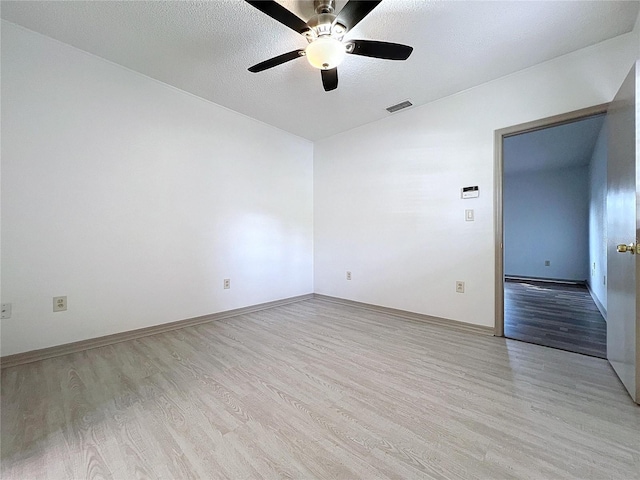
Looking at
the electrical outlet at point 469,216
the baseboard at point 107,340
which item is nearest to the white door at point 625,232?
the electrical outlet at point 469,216

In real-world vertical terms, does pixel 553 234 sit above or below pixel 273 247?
above

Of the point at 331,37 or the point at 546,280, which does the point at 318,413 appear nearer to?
the point at 331,37

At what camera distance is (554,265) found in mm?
5824

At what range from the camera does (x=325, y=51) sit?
1674 mm

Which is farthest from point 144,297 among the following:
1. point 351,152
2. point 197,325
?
point 351,152

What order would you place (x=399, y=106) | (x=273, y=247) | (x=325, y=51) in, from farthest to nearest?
(x=273, y=247)
(x=399, y=106)
(x=325, y=51)

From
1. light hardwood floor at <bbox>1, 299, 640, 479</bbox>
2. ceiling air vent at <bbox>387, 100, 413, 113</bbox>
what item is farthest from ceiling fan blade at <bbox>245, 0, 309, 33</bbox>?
light hardwood floor at <bbox>1, 299, 640, 479</bbox>

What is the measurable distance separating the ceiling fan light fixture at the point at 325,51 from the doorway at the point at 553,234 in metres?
1.82

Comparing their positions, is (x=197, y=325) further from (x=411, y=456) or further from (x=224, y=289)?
(x=411, y=456)

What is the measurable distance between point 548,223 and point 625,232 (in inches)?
218

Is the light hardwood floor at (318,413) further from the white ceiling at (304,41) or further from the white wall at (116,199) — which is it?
the white ceiling at (304,41)

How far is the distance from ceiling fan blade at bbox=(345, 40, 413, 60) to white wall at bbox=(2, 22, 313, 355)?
6.43 ft

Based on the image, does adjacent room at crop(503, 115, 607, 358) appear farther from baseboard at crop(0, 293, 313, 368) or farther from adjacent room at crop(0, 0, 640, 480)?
baseboard at crop(0, 293, 313, 368)

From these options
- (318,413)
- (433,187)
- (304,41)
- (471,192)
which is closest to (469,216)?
(471,192)
